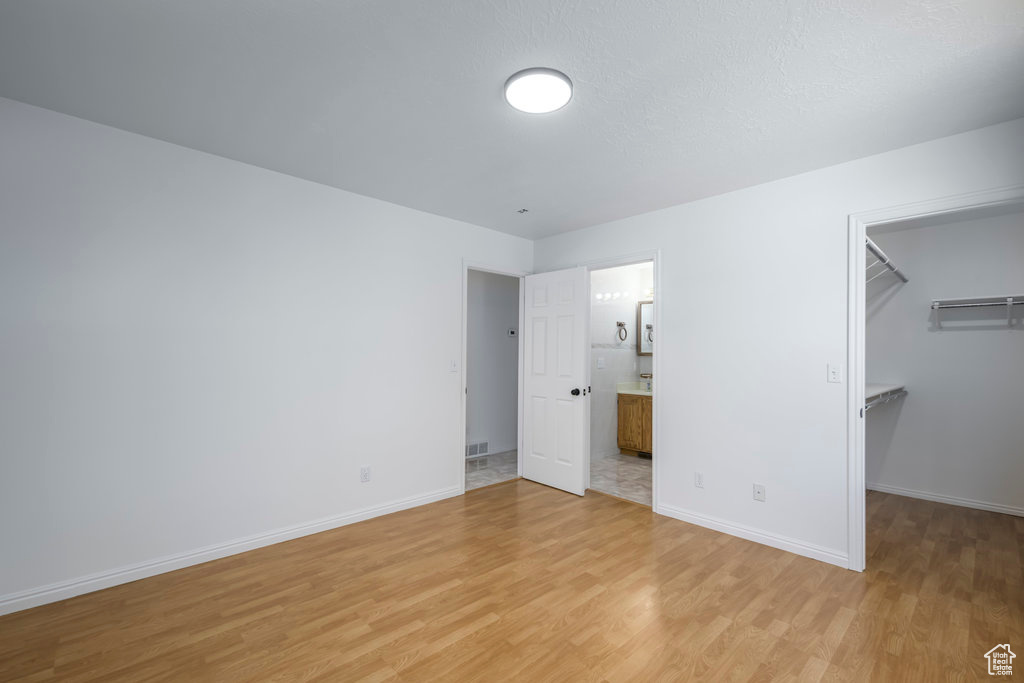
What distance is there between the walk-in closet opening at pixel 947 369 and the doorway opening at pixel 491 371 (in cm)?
365

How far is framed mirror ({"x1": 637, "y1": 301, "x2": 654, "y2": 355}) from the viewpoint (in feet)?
19.3

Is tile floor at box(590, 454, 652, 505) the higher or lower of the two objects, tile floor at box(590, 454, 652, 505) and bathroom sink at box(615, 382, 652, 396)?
the lower

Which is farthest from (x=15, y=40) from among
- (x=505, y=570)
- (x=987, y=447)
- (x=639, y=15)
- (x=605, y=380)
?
(x=987, y=447)

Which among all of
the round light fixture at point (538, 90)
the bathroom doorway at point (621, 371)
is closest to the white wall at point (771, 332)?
the bathroom doorway at point (621, 371)

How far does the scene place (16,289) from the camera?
2.22 m

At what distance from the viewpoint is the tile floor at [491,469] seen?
4.51 meters

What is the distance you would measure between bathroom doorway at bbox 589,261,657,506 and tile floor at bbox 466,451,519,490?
93 cm

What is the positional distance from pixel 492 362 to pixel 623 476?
2.07 m

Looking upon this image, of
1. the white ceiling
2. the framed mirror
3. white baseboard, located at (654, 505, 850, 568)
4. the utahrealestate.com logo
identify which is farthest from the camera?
the framed mirror

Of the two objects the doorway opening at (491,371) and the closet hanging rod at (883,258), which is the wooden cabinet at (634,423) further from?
the closet hanging rod at (883,258)

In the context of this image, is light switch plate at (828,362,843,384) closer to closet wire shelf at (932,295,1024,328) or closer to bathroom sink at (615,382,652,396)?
closet wire shelf at (932,295,1024,328)

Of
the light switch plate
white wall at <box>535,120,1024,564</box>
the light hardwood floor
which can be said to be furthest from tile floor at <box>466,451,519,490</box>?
the light switch plate

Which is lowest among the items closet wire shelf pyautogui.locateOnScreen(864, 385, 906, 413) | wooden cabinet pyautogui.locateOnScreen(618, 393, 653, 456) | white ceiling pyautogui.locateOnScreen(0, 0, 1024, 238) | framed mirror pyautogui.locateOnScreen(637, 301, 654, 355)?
wooden cabinet pyautogui.locateOnScreen(618, 393, 653, 456)

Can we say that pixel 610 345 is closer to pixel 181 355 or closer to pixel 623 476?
pixel 623 476
